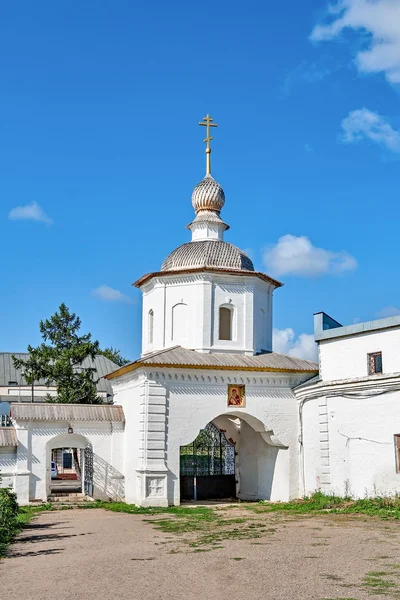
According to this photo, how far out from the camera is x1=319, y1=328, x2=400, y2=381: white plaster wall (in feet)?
55.2

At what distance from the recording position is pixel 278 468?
20.4 m

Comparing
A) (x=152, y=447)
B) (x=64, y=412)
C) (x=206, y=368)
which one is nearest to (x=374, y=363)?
(x=206, y=368)

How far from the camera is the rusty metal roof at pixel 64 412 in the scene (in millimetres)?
19969

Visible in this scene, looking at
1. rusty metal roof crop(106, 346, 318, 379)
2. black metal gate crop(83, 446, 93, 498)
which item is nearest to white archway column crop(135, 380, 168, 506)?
rusty metal roof crop(106, 346, 318, 379)

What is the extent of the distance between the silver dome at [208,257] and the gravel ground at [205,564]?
880 cm

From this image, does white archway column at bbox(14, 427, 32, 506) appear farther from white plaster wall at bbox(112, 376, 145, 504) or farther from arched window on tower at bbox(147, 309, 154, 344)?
arched window on tower at bbox(147, 309, 154, 344)

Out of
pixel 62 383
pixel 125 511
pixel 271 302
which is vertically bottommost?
pixel 125 511

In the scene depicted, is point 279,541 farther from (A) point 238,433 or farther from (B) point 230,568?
(A) point 238,433

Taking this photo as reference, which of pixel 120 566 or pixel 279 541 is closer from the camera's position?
pixel 120 566

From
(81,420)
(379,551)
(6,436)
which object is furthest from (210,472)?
(379,551)

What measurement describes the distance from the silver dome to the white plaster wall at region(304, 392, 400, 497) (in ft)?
16.1

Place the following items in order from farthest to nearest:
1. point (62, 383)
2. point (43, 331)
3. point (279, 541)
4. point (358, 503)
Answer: point (43, 331), point (62, 383), point (358, 503), point (279, 541)

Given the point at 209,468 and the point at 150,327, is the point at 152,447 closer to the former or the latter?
the point at 209,468

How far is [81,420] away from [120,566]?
10.9 meters
